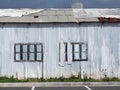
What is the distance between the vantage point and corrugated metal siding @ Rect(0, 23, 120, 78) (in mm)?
28656

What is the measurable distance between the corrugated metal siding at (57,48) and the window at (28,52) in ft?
0.79

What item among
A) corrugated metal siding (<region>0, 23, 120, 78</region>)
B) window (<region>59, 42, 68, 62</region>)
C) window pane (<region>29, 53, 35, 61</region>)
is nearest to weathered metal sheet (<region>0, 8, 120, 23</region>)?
corrugated metal siding (<region>0, 23, 120, 78</region>)

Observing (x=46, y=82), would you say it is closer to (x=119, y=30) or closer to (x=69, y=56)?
(x=69, y=56)

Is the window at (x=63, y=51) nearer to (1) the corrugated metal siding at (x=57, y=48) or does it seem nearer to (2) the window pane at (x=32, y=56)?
(1) the corrugated metal siding at (x=57, y=48)

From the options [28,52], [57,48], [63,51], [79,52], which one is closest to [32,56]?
[28,52]

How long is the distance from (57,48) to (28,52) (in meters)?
1.73

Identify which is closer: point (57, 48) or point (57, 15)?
point (57, 48)

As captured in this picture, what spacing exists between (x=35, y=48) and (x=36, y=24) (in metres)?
1.42

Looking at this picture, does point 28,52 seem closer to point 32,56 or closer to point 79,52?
point 32,56

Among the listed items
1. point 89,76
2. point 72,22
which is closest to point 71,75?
point 89,76

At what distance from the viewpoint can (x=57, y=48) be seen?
1134 inches

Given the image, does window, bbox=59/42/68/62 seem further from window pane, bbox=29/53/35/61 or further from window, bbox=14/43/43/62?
window pane, bbox=29/53/35/61

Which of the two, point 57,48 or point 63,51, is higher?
point 57,48

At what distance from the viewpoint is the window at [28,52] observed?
28781 millimetres
